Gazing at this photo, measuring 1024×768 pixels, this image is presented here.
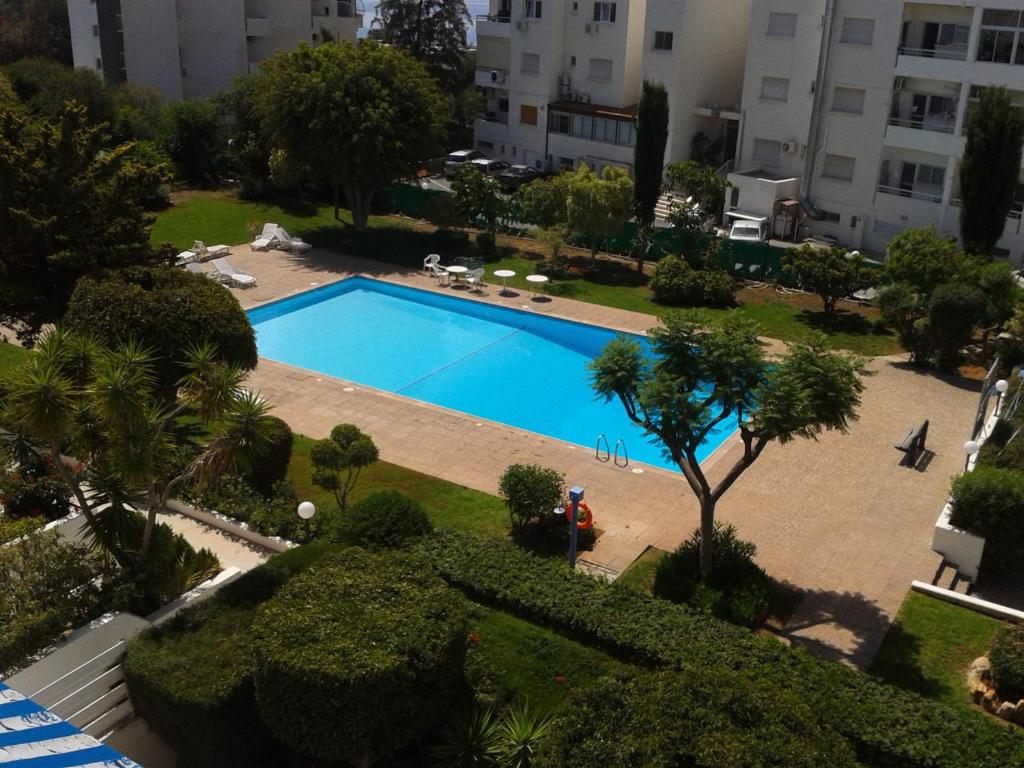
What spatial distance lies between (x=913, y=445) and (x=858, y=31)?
70.5 feet

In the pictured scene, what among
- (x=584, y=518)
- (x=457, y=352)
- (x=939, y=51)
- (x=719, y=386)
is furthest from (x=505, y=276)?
(x=939, y=51)

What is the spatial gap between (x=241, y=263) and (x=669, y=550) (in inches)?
885

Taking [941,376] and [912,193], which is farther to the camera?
[912,193]

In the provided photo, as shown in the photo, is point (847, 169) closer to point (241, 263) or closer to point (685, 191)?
point (685, 191)

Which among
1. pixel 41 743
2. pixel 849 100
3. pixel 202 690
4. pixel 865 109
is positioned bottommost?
pixel 202 690

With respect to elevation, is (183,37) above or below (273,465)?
above

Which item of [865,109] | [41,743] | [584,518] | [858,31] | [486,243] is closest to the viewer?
[41,743]

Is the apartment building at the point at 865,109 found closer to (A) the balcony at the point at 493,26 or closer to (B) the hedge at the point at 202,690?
(A) the balcony at the point at 493,26

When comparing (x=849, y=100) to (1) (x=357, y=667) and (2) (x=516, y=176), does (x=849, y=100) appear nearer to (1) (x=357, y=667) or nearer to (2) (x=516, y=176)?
(2) (x=516, y=176)

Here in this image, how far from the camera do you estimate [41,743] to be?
775cm

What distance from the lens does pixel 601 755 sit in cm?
944

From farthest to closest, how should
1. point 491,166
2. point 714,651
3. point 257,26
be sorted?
point 257,26 → point 491,166 → point 714,651

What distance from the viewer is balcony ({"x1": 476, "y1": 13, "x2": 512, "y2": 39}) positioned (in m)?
50.8

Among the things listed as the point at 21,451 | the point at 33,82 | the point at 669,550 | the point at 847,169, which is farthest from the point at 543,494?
the point at 33,82
